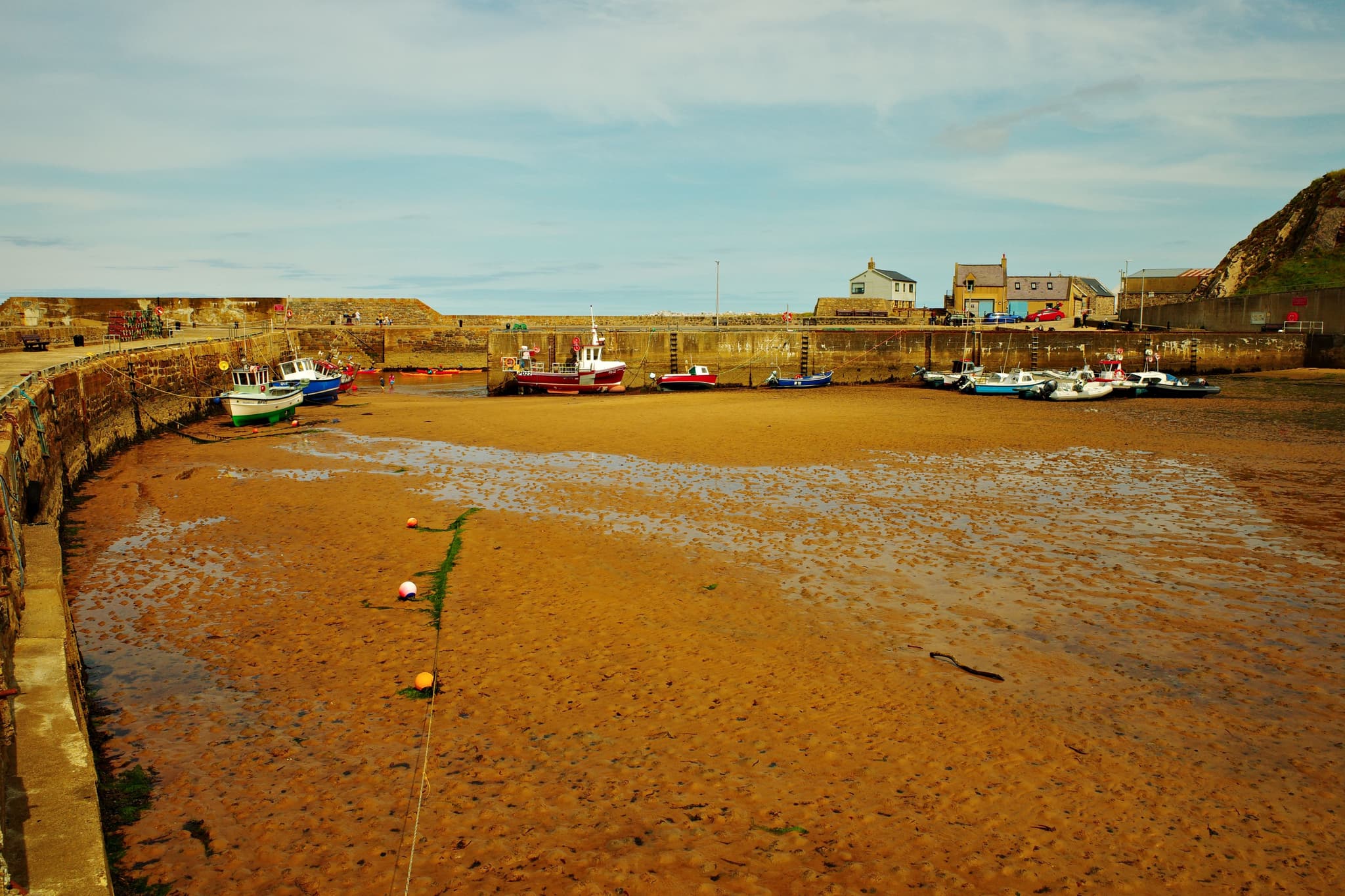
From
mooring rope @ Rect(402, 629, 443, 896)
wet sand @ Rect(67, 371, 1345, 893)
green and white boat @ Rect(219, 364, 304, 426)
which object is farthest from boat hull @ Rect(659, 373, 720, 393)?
mooring rope @ Rect(402, 629, 443, 896)

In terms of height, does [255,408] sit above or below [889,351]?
below

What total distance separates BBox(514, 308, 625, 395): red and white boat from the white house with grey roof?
4233 centimetres

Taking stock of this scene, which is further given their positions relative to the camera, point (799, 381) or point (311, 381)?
point (799, 381)

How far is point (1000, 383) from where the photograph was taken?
111 ft

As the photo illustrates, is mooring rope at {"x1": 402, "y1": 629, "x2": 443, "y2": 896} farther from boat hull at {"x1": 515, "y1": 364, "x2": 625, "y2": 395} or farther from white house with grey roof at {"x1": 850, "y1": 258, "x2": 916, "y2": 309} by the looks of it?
white house with grey roof at {"x1": 850, "y1": 258, "x2": 916, "y2": 309}

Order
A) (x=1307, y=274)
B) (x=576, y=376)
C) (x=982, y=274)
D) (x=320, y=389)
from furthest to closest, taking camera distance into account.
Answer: (x=982, y=274)
(x=1307, y=274)
(x=576, y=376)
(x=320, y=389)

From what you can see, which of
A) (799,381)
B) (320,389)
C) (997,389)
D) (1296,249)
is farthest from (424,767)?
(1296,249)

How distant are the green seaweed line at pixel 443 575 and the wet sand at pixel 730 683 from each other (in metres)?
0.14

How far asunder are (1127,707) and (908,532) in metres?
5.13

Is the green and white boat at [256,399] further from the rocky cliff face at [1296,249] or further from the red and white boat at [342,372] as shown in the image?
the rocky cliff face at [1296,249]

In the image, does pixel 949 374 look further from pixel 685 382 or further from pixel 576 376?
pixel 576 376

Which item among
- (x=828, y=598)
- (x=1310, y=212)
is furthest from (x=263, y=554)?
(x=1310, y=212)

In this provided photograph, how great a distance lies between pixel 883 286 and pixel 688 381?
42227mm

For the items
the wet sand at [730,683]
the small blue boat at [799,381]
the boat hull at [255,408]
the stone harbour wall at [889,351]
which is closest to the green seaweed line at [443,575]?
the wet sand at [730,683]
